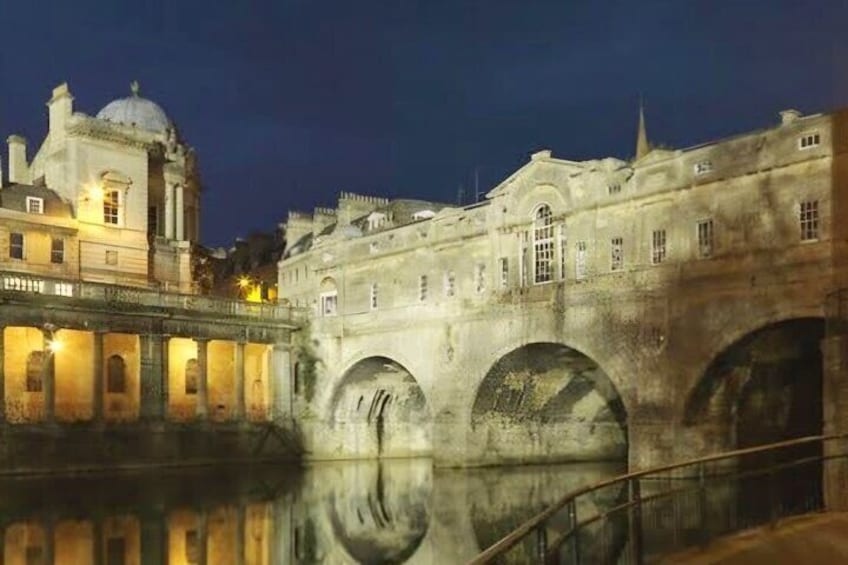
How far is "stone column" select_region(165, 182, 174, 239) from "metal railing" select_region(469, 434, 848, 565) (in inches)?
1374

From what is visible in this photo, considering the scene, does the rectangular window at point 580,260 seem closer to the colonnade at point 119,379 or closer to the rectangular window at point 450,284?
the rectangular window at point 450,284

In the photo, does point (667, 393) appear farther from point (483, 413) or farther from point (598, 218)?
point (483, 413)

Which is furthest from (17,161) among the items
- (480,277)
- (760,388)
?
(760,388)

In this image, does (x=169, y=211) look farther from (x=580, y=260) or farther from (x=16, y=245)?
(x=580, y=260)

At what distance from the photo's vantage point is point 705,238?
1283 inches

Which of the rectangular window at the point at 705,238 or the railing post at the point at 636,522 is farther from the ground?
the rectangular window at the point at 705,238

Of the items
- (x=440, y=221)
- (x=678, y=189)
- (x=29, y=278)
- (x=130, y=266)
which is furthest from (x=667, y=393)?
(x=130, y=266)

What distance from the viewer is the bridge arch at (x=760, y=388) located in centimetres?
3173

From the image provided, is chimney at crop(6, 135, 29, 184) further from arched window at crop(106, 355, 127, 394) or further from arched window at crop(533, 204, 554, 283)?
arched window at crop(533, 204, 554, 283)

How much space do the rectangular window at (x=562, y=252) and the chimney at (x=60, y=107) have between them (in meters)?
30.2

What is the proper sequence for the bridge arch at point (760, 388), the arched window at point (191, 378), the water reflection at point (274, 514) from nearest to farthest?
1. the water reflection at point (274, 514)
2. the bridge arch at point (760, 388)
3. the arched window at point (191, 378)

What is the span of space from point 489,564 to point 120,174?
51403mm

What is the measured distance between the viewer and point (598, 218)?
36375 mm

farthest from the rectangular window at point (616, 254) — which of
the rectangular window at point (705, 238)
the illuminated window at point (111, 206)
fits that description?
the illuminated window at point (111, 206)
